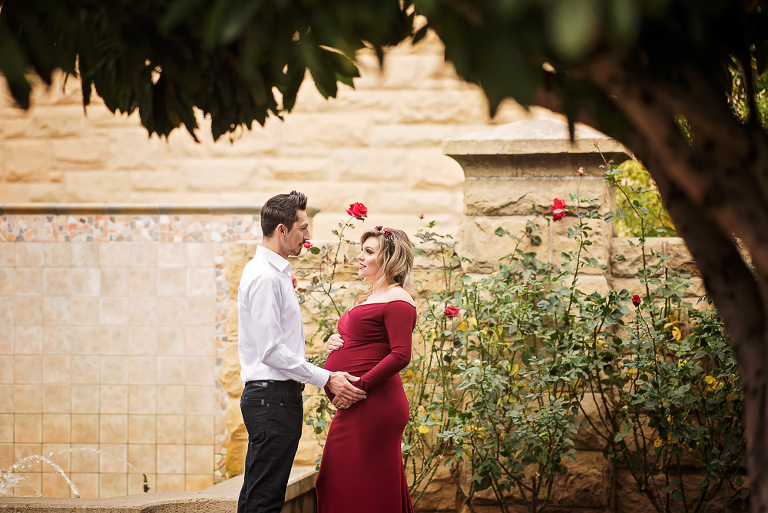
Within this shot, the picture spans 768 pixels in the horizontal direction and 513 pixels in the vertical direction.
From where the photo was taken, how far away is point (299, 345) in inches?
107

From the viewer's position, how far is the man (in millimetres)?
2525

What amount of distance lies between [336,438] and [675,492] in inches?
62.9

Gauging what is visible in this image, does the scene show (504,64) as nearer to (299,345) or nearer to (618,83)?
(618,83)

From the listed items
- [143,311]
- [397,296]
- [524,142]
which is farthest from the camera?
[143,311]

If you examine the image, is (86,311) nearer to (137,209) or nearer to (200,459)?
(137,209)

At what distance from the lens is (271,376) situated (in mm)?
2594

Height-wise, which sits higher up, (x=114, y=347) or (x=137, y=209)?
(x=137, y=209)

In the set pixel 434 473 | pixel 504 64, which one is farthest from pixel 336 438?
pixel 504 64

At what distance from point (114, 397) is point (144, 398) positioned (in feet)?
0.63

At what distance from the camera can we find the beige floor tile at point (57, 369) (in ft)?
13.6

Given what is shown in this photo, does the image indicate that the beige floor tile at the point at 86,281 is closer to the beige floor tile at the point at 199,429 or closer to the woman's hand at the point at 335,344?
the beige floor tile at the point at 199,429

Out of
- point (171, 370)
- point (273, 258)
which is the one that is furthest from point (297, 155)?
point (273, 258)

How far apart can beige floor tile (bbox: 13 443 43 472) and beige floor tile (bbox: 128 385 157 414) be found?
2.18ft

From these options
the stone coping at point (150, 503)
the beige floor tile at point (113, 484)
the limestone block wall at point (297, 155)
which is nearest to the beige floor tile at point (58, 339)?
the beige floor tile at point (113, 484)
